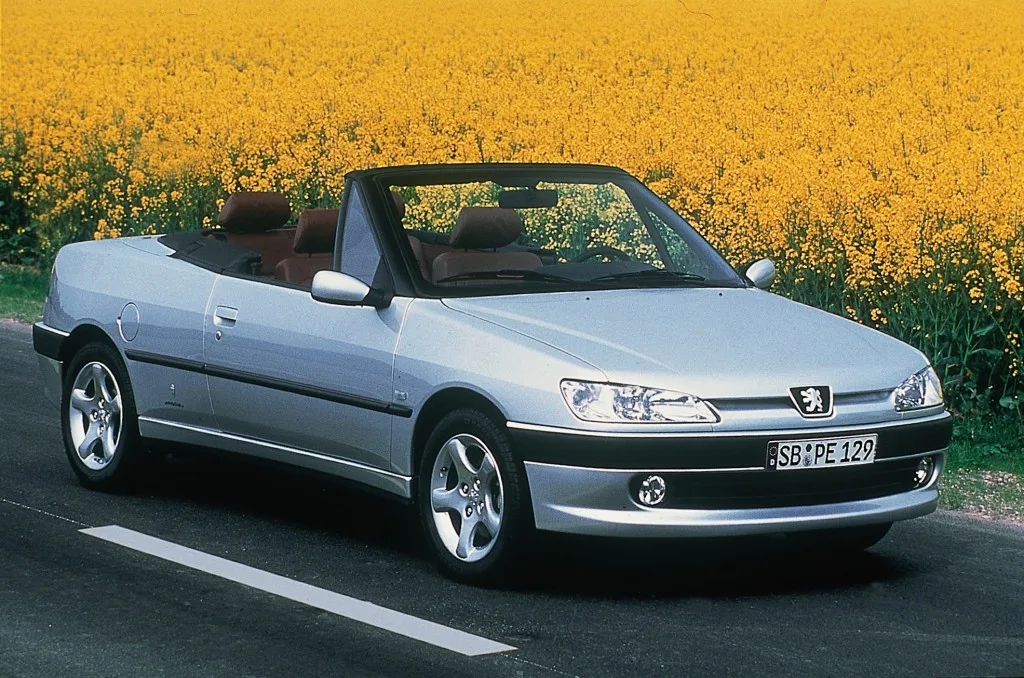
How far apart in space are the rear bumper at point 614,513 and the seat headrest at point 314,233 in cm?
225

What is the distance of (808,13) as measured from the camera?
23.4 meters

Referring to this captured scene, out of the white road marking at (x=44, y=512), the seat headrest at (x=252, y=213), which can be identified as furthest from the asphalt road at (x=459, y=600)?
the seat headrest at (x=252, y=213)

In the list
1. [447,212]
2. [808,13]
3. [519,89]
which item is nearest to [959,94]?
[519,89]

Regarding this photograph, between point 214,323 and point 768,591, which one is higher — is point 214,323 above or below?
above

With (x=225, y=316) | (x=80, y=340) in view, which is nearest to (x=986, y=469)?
(x=225, y=316)

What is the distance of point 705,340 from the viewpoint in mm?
7309

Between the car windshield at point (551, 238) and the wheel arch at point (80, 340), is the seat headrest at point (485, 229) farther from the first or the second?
the wheel arch at point (80, 340)

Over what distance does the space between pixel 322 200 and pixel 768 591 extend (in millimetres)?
9859

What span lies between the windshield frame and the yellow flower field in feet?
9.87

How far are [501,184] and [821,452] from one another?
2.14m

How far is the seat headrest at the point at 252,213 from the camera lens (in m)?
9.68

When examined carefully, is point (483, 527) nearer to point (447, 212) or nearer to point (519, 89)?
point (447, 212)

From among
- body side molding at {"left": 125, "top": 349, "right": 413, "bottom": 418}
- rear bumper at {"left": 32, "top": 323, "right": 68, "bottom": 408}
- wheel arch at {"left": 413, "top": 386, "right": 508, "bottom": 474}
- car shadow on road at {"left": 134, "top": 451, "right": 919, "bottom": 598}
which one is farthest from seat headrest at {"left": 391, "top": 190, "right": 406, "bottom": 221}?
rear bumper at {"left": 32, "top": 323, "right": 68, "bottom": 408}

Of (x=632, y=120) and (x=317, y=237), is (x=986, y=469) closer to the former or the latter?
(x=317, y=237)
